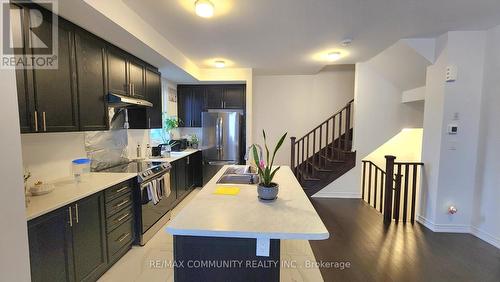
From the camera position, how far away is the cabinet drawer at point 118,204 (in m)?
2.12

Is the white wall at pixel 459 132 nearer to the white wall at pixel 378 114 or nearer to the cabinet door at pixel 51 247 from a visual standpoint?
the white wall at pixel 378 114

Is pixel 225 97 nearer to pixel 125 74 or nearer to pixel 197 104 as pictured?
pixel 197 104

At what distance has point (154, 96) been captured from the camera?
349 centimetres

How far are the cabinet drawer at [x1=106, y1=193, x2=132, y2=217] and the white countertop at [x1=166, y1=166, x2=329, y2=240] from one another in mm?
1055

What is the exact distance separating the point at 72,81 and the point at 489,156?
4.71 metres

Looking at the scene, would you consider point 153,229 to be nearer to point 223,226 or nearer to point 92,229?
point 92,229

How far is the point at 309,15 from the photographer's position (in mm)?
2324

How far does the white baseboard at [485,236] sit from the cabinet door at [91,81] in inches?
188

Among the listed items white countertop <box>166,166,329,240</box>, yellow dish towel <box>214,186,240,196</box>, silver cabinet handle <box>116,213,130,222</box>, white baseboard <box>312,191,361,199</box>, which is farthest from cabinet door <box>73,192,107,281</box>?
white baseboard <box>312,191,361,199</box>

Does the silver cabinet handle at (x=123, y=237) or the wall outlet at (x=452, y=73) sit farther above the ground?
the wall outlet at (x=452, y=73)

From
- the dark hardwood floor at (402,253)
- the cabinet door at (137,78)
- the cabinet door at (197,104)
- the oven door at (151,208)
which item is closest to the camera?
the dark hardwood floor at (402,253)

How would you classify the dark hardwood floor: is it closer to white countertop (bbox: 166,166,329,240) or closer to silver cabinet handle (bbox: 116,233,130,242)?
white countertop (bbox: 166,166,329,240)

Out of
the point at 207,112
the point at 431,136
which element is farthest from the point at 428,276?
the point at 207,112

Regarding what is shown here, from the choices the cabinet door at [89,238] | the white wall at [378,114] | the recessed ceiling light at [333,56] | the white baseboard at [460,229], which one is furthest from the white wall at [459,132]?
the cabinet door at [89,238]
